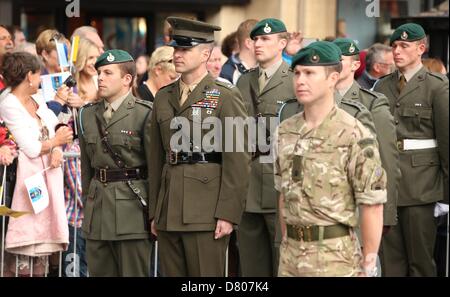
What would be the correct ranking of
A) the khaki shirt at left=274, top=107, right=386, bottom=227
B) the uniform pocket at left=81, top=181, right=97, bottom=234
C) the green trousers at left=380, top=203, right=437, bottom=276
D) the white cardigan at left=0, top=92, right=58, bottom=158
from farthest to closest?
the green trousers at left=380, top=203, right=437, bottom=276 < the white cardigan at left=0, top=92, right=58, bottom=158 < the uniform pocket at left=81, top=181, right=97, bottom=234 < the khaki shirt at left=274, top=107, right=386, bottom=227

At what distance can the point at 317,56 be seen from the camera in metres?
6.46

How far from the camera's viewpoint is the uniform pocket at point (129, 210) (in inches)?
316

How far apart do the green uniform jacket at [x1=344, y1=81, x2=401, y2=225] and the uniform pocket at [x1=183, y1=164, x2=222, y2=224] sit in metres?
1.37

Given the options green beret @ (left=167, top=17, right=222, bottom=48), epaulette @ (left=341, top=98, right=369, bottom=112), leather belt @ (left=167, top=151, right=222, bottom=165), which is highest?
green beret @ (left=167, top=17, right=222, bottom=48)

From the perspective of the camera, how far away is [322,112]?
252 inches

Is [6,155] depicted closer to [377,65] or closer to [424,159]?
[424,159]

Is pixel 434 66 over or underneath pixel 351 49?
underneath

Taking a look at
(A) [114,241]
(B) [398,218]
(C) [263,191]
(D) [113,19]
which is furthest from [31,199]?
(D) [113,19]

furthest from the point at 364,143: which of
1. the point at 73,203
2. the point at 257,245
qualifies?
the point at 73,203

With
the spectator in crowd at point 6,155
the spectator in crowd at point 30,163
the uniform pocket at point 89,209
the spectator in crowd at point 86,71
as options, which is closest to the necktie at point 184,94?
the uniform pocket at point 89,209

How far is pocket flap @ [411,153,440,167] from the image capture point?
9.29 metres

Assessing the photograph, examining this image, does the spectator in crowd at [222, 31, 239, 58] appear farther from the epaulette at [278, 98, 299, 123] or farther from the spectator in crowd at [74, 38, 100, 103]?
the epaulette at [278, 98, 299, 123]

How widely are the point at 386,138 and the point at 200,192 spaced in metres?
1.57

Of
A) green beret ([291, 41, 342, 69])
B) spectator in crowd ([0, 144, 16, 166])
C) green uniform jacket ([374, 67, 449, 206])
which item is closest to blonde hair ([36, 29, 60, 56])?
spectator in crowd ([0, 144, 16, 166])
